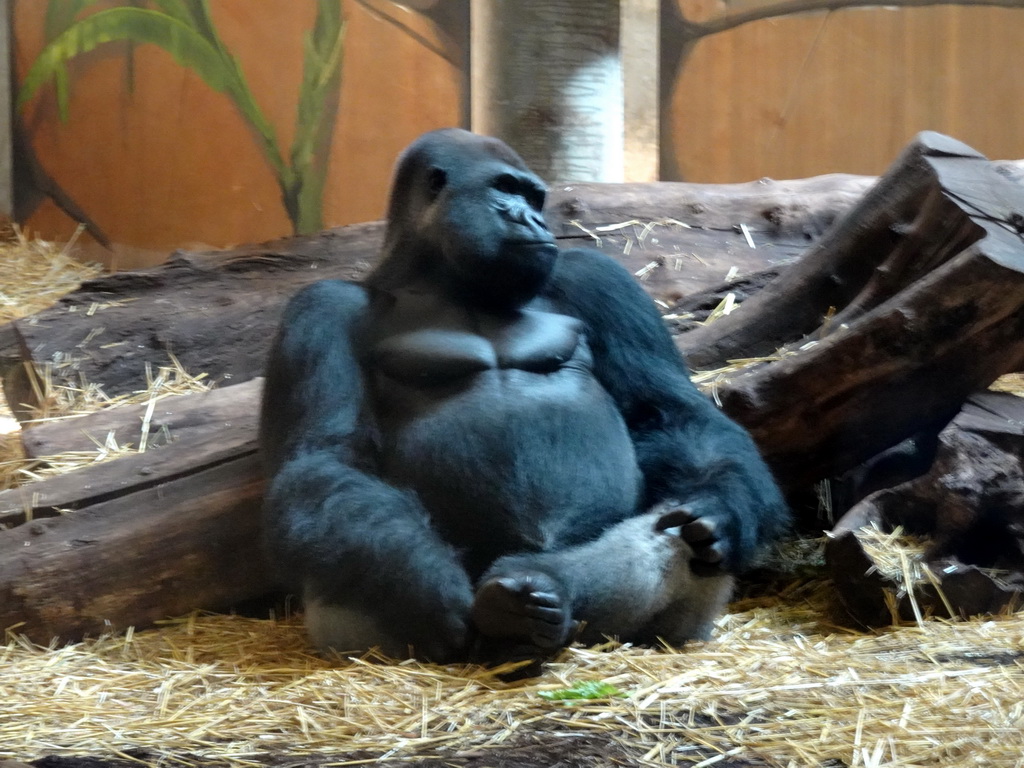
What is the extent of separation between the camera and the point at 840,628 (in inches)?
112

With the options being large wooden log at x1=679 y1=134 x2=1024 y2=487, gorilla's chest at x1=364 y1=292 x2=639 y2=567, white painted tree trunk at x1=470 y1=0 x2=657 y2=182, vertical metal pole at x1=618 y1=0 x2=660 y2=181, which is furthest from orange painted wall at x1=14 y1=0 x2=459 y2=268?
gorilla's chest at x1=364 y1=292 x2=639 y2=567

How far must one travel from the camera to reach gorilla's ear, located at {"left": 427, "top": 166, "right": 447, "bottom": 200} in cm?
283

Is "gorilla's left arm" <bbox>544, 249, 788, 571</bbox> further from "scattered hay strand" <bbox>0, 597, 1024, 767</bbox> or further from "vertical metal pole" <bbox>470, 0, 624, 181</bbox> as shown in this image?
"vertical metal pole" <bbox>470, 0, 624, 181</bbox>

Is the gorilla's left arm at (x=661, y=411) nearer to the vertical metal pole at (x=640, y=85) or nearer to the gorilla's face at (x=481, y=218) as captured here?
the gorilla's face at (x=481, y=218)

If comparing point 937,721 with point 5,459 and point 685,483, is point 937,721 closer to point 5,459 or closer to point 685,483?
point 685,483

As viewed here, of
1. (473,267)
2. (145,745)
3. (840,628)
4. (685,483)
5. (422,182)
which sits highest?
(422,182)

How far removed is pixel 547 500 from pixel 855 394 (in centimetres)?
95

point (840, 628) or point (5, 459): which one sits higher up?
point (5, 459)

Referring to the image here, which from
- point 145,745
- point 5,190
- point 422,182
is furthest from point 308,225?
point 145,745

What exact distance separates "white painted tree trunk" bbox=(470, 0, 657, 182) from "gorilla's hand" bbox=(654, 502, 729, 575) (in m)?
2.53

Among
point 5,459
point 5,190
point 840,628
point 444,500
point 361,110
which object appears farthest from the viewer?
point 5,190

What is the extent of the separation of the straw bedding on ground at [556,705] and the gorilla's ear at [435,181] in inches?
45.8

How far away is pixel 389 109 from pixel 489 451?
15.3 ft

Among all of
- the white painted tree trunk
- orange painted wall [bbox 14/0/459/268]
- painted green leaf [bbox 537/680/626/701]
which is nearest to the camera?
painted green leaf [bbox 537/680/626/701]
